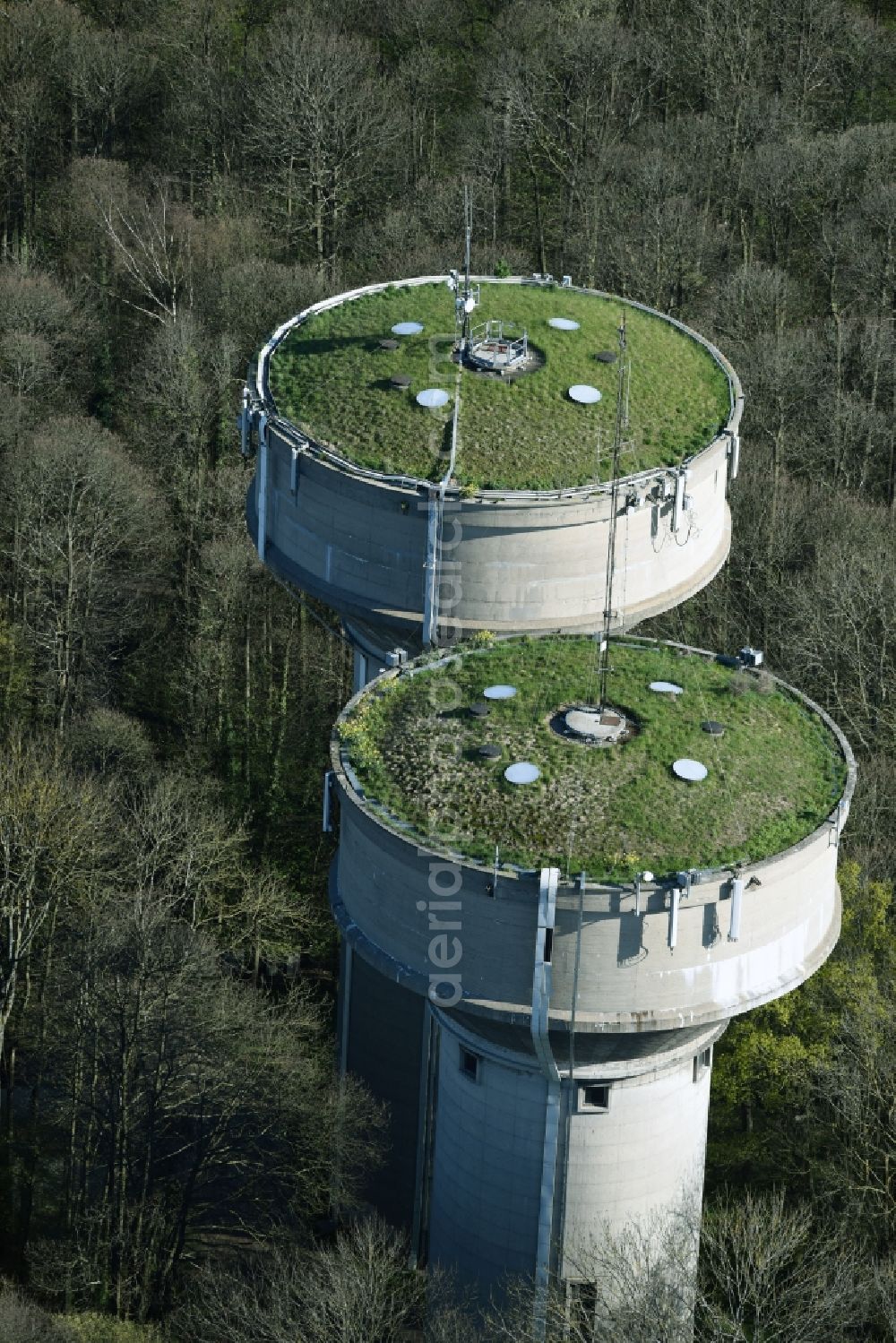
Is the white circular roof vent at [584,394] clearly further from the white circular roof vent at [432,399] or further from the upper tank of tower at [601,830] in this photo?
the upper tank of tower at [601,830]

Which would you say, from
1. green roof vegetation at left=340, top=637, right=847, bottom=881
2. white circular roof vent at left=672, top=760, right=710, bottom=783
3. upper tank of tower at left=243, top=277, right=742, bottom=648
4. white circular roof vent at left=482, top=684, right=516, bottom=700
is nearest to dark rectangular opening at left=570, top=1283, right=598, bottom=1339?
green roof vegetation at left=340, top=637, right=847, bottom=881

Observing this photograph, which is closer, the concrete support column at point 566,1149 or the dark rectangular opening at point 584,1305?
the concrete support column at point 566,1149

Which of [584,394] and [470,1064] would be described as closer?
[470,1064]

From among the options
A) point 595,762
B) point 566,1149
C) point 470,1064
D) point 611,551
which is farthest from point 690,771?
point 566,1149

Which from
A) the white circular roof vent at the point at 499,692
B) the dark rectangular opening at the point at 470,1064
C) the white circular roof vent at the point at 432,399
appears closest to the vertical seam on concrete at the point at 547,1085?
the dark rectangular opening at the point at 470,1064

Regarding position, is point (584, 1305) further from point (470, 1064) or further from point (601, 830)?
point (601, 830)
